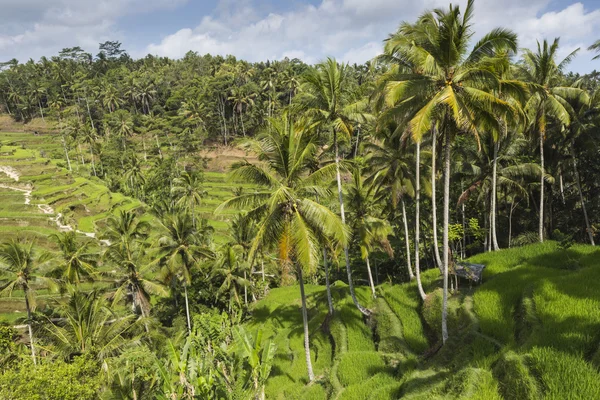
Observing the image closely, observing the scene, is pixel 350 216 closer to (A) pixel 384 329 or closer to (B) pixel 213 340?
(A) pixel 384 329

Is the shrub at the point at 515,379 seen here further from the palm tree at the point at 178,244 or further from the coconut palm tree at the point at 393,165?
the palm tree at the point at 178,244

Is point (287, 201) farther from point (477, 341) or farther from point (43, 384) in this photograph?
point (43, 384)

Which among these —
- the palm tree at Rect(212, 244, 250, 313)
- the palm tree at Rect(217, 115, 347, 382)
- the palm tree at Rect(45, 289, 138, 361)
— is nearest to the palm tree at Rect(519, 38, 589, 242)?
the palm tree at Rect(217, 115, 347, 382)

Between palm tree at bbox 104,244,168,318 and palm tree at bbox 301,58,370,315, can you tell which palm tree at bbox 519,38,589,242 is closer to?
palm tree at bbox 301,58,370,315

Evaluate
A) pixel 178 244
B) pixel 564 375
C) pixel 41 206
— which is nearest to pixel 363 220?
pixel 564 375

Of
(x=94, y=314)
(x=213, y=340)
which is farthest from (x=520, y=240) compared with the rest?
(x=94, y=314)
